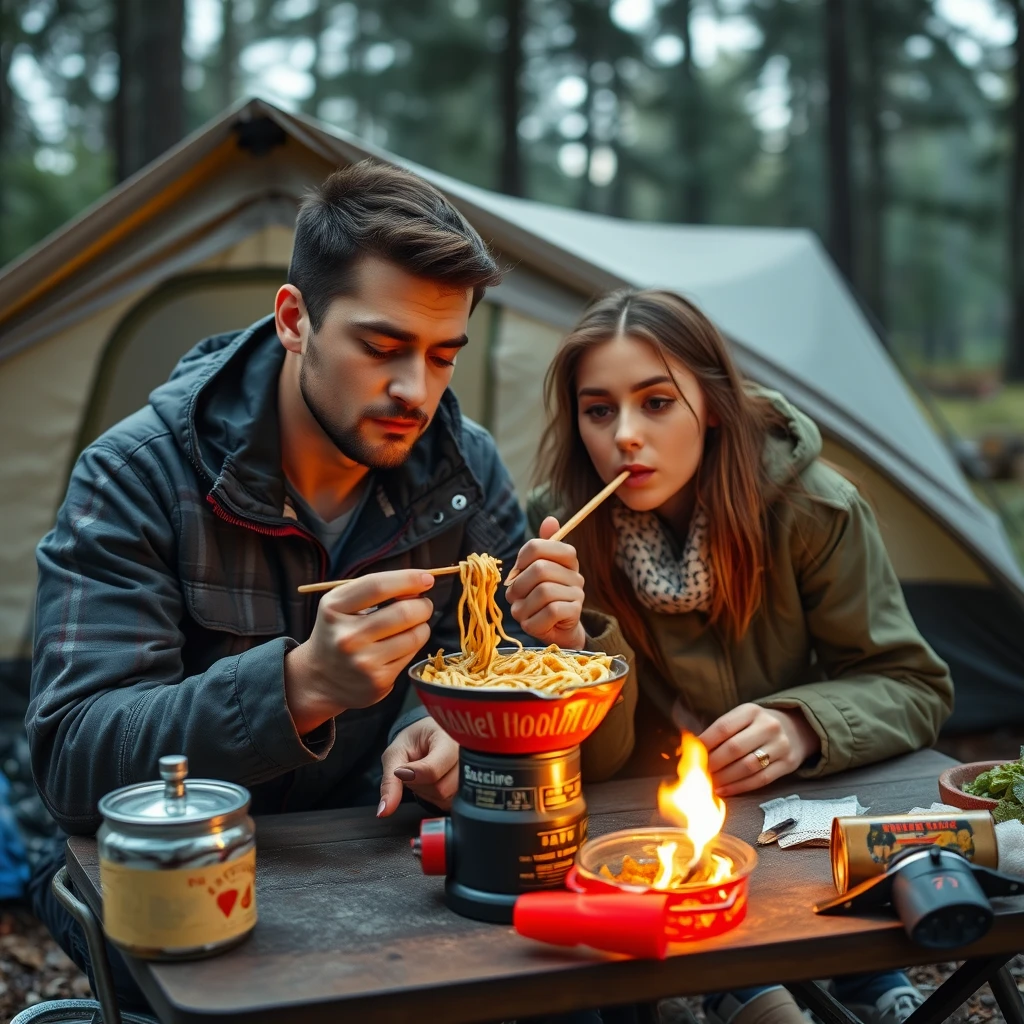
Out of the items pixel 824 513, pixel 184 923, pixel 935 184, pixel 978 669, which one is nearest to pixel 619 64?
pixel 935 184

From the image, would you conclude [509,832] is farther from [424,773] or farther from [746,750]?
[746,750]

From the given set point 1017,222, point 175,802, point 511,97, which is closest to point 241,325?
point 175,802

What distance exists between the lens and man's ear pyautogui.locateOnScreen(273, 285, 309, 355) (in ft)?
7.23

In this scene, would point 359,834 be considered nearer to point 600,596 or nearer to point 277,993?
point 277,993

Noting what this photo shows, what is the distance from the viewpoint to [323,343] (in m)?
2.12

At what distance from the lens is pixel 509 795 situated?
1.50 metres

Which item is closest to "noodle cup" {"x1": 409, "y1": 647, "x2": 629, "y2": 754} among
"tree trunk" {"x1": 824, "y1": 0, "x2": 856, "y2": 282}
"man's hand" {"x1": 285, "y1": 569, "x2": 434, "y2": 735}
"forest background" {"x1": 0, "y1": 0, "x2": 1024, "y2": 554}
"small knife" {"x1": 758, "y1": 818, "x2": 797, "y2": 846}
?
"man's hand" {"x1": 285, "y1": 569, "x2": 434, "y2": 735}

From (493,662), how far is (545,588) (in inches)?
7.4

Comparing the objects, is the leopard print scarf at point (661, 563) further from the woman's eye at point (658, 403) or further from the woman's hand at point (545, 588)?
the woman's hand at point (545, 588)

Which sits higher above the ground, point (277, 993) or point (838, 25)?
point (838, 25)

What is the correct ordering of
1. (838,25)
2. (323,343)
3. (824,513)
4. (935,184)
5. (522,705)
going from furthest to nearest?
(935,184)
(838,25)
(824,513)
(323,343)
(522,705)

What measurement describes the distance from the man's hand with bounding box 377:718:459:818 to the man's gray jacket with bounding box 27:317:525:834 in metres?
0.15

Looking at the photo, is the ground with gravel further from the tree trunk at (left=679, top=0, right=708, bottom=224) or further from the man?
the tree trunk at (left=679, top=0, right=708, bottom=224)

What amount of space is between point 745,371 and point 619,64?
17.6 meters
